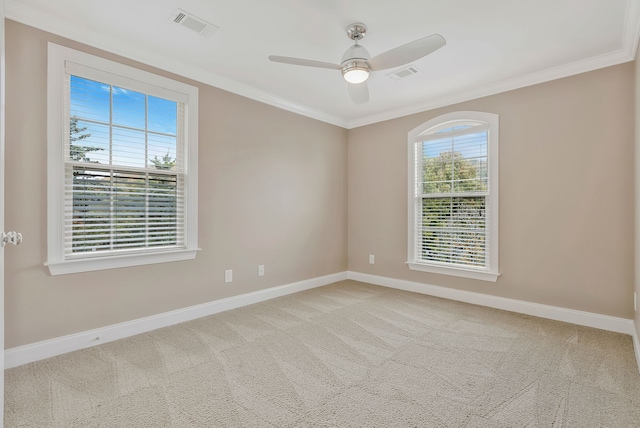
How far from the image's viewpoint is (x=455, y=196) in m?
3.92

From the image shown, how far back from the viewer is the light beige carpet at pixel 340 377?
1.73 m

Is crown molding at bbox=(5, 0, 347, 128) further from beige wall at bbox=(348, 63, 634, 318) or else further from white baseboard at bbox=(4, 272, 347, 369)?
white baseboard at bbox=(4, 272, 347, 369)

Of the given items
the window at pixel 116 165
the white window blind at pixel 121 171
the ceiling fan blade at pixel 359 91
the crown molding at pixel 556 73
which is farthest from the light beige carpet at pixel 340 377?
the crown molding at pixel 556 73

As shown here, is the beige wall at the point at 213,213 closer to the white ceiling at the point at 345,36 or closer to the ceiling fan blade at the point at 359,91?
the white ceiling at the point at 345,36

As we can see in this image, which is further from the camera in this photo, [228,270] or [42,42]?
[228,270]

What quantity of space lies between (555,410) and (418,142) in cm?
319

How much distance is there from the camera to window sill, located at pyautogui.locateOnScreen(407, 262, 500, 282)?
142 inches

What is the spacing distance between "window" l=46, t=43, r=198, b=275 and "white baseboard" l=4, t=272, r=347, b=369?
52 centimetres

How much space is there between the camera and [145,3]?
2195 millimetres

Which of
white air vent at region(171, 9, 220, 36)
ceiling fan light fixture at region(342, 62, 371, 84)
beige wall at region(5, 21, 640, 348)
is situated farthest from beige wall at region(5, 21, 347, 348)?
ceiling fan light fixture at region(342, 62, 371, 84)

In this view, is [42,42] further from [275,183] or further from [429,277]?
[429,277]

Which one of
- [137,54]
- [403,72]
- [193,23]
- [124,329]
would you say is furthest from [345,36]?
[124,329]

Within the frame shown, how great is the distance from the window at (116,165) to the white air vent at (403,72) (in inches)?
78.8

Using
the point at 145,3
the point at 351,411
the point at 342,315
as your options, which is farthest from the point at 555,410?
the point at 145,3
